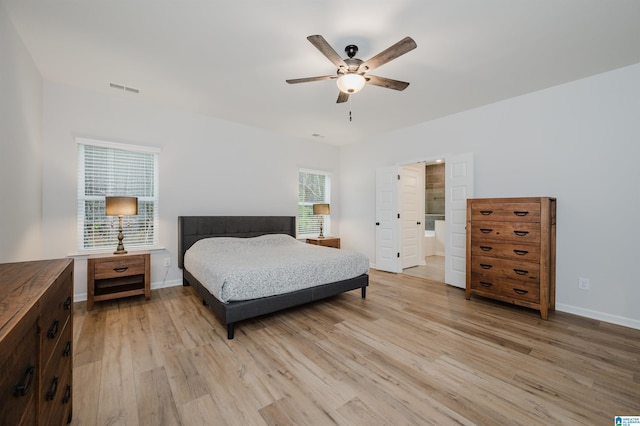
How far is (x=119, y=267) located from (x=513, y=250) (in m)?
4.77

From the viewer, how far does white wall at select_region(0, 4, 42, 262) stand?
2.09 m

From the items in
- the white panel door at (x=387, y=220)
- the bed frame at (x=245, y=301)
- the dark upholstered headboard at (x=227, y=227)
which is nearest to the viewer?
the bed frame at (x=245, y=301)

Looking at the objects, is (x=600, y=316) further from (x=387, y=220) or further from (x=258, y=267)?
(x=258, y=267)

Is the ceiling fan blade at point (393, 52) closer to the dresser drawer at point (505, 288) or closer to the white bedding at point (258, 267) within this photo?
the white bedding at point (258, 267)

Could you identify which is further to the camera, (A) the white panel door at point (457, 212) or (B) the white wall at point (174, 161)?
(A) the white panel door at point (457, 212)

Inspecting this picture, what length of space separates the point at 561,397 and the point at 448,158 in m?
3.26

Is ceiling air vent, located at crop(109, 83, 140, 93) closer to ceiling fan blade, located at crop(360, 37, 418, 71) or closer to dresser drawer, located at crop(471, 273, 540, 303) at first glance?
ceiling fan blade, located at crop(360, 37, 418, 71)

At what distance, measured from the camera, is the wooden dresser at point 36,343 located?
26.5 inches

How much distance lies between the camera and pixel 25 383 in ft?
2.50

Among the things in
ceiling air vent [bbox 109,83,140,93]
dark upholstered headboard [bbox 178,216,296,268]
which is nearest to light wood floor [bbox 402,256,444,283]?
dark upholstered headboard [bbox 178,216,296,268]

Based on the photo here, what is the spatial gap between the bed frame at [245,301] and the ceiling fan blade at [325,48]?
224cm

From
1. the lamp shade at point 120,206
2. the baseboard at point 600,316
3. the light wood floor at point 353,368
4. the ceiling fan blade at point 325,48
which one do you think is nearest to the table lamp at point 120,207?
the lamp shade at point 120,206

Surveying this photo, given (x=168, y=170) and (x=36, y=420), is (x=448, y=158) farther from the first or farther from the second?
(x=36, y=420)

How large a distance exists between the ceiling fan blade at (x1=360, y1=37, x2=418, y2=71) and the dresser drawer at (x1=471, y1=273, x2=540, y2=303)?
9.34 feet
